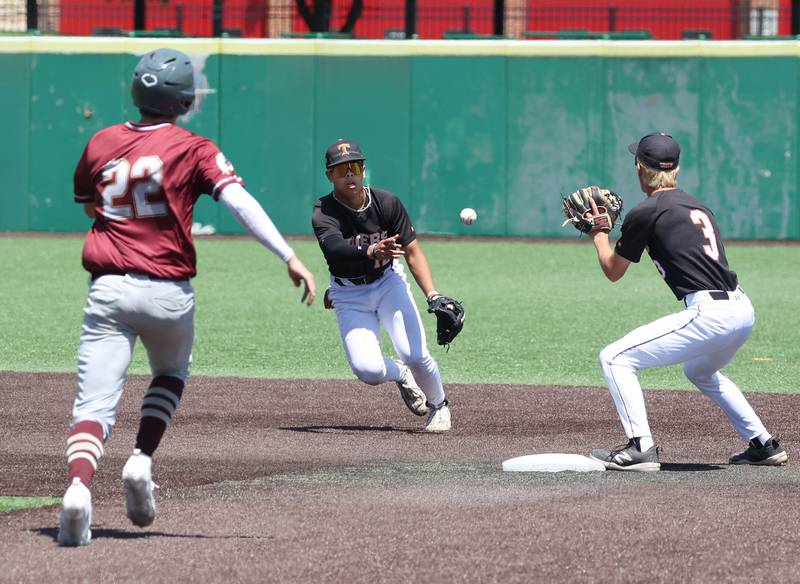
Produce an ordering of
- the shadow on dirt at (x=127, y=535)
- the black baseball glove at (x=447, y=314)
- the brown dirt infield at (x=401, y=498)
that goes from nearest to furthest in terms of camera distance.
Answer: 1. the brown dirt infield at (x=401, y=498)
2. the shadow on dirt at (x=127, y=535)
3. the black baseball glove at (x=447, y=314)

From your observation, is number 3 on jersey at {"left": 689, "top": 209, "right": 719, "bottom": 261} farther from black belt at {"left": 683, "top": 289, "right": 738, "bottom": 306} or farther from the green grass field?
the green grass field

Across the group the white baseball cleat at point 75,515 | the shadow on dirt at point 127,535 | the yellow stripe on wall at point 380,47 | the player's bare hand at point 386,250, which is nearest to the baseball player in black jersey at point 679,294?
the player's bare hand at point 386,250

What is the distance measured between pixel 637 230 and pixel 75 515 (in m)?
3.28

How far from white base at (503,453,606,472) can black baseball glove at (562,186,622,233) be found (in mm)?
1163

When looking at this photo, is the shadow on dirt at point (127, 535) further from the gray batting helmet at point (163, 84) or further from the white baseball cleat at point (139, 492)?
the gray batting helmet at point (163, 84)

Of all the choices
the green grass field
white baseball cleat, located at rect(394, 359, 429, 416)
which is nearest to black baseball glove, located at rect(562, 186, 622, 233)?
white baseball cleat, located at rect(394, 359, 429, 416)

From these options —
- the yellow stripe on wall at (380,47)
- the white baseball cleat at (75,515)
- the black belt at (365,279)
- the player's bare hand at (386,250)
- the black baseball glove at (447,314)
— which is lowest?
the white baseball cleat at (75,515)

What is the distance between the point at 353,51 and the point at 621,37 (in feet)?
14.6

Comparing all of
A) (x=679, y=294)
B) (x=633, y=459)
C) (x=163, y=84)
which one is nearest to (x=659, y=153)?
(x=679, y=294)

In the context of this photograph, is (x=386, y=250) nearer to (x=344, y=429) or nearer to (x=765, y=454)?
(x=344, y=429)

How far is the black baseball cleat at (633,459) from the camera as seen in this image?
7402 millimetres

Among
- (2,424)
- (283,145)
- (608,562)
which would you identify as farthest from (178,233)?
(283,145)

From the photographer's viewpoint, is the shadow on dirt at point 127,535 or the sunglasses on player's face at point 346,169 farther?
the sunglasses on player's face at point 346,169

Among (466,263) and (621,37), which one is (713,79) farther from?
(466,263)
